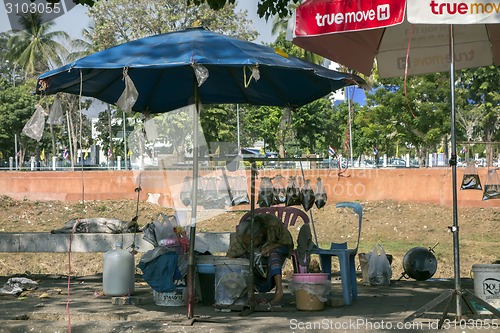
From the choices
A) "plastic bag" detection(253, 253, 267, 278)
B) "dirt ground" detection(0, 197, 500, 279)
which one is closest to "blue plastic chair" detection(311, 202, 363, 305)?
"plastic bag" detection(253, 253, 267, 278)

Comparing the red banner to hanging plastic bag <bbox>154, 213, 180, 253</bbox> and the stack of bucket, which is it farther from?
hanging plastic bag <bbox>154, 213, 180, 253</bbox>

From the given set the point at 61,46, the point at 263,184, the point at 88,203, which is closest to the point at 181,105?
the point at 263,184

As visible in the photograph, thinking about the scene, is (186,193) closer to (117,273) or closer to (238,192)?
(117,273)

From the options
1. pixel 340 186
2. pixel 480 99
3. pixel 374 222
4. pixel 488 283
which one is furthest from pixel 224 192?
pixel 480 99

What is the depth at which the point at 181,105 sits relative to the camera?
386 inches

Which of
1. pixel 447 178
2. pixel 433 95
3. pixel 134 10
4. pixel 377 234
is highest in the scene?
pixel 134 10

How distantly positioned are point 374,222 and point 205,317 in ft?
58.0

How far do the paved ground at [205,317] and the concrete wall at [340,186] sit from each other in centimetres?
1451

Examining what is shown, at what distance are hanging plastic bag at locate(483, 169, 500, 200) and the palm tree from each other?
136 ft

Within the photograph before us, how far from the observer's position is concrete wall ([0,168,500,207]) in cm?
2605

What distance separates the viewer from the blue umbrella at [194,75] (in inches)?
270

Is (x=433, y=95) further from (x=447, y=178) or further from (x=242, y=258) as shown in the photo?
(x=242, y=258)

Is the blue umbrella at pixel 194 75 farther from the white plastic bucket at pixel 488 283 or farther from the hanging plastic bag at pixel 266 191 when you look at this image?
the white plastic bucket at pixel 488 283

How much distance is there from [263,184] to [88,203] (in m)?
21.7
